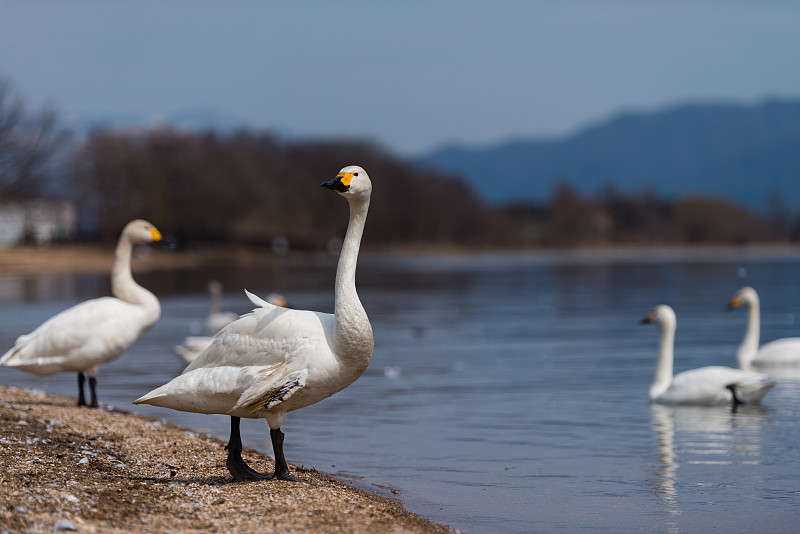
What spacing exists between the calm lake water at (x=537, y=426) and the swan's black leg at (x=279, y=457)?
1144 millimetres

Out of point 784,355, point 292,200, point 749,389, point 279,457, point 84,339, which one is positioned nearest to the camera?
point 279,457

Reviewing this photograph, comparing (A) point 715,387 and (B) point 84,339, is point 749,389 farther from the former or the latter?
(B) point 84,339

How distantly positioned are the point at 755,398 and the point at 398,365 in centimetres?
657

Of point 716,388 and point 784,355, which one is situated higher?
point 716,388

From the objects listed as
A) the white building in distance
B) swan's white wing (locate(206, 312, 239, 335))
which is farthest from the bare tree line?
swan's white wing (locate(206, 312, 239, 335))

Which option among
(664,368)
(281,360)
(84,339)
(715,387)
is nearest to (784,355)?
(664,368)

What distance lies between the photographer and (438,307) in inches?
1268

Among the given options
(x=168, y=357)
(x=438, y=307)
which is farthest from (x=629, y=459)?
(x=438, y=307)

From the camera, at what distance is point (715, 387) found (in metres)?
13.4

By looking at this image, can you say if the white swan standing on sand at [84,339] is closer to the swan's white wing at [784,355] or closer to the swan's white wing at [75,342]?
the swan's white wing at [75,342]

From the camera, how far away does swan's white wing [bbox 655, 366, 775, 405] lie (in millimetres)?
13352

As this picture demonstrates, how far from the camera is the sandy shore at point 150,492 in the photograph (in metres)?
6.36

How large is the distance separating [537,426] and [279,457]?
16.9 feet

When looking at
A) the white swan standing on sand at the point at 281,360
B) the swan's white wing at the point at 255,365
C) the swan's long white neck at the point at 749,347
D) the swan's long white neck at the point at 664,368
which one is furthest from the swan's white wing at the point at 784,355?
the swan's white wing at the point at 255,365
